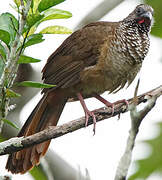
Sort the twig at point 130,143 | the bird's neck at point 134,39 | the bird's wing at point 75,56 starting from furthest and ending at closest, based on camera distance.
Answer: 1. the bird's neck at point 134,39
2. the bird's wing at point 75,56
3. the twig at point 130,143

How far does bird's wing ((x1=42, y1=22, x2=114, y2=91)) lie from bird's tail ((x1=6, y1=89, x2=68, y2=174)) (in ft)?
0.64

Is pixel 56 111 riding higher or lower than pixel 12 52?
lower

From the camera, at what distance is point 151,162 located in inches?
124

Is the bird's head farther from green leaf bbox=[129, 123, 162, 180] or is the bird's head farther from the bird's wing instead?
green leaf bbox=[129, 123, 162, 180]

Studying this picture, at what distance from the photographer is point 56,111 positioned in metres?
4.29

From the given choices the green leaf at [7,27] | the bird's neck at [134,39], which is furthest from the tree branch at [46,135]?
the bird's neck at [134,39]

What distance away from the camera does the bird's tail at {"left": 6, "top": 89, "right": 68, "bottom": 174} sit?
348cm

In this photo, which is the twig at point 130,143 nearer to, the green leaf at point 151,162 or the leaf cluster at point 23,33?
the leaf cluster at point 23,33

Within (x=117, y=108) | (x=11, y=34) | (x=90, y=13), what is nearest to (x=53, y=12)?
(x=11, y=34)

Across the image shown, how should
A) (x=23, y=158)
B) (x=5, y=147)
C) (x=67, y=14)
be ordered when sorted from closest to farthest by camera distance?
(x=67, y=14) < (x=5, y=147) < (x=23, y=158)

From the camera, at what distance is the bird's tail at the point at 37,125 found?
3485mm

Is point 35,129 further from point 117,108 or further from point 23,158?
point 117,108

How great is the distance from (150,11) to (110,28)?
446 millimetres

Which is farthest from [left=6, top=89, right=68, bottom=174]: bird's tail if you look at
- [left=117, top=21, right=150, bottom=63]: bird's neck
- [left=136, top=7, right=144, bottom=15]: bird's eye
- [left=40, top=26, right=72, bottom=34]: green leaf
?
[left=40, top=26, right=72, bottom=34]: green leaf
